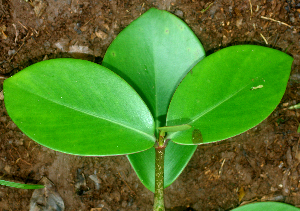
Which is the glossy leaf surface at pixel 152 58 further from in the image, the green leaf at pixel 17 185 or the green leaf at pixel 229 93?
the green leaf at pixel 17 185

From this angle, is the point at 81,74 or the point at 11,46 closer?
the point at 81,74

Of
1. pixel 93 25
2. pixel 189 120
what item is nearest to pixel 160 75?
pixel 189 120

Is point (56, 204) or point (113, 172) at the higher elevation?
point (113, 172)

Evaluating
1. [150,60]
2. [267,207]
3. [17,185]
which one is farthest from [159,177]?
[17,185]

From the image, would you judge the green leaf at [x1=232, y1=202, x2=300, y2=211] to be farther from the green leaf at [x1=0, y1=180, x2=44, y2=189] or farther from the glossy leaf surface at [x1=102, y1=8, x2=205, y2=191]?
the green leaf at [x1=0, y1=180, x2=44, y2=189]

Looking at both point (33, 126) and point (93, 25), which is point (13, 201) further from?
point (93, 25)

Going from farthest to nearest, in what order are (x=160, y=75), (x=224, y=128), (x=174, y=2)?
(x=174, y=2) → (x=160, y=75) → (x=224, y=128)

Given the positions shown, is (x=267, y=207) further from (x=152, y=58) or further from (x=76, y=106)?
(x=76, y=106)

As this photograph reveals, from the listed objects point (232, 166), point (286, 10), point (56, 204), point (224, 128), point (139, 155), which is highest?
point (286, 10)
